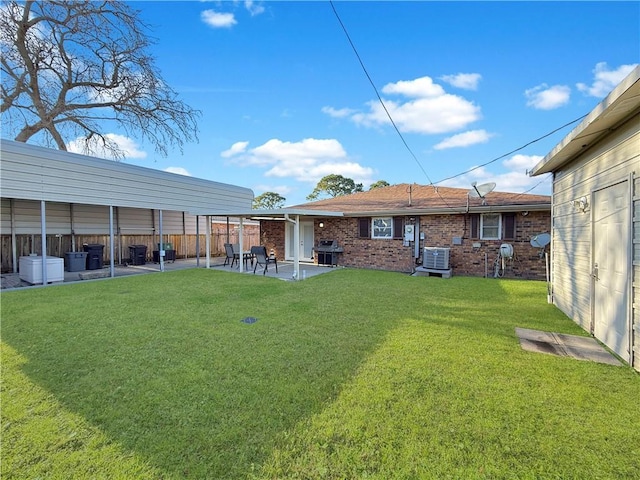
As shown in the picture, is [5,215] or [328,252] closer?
[5,215]

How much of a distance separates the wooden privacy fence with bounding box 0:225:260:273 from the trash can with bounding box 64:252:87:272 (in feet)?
5.73

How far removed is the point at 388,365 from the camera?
3580 mm

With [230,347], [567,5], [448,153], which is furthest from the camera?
[448,153]

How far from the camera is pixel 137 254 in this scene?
1384 cm

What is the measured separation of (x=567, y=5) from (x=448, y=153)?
683 cm

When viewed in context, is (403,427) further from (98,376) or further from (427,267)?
(427,267)

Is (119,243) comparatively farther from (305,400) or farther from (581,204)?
(581,204)

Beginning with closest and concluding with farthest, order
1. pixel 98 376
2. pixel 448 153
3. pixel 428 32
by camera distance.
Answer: pixel 98 376 < pixel 428 32 < pixel 448 153

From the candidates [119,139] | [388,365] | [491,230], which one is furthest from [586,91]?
[119,139]

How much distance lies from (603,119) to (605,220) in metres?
1.47

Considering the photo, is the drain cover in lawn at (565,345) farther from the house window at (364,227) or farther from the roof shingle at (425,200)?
the house window at (364,227)

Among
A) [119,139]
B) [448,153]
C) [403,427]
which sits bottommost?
[403,427]

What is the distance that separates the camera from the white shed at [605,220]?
3.58 meters

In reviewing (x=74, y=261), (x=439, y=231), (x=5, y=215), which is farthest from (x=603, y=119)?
(x=5, y=215)
